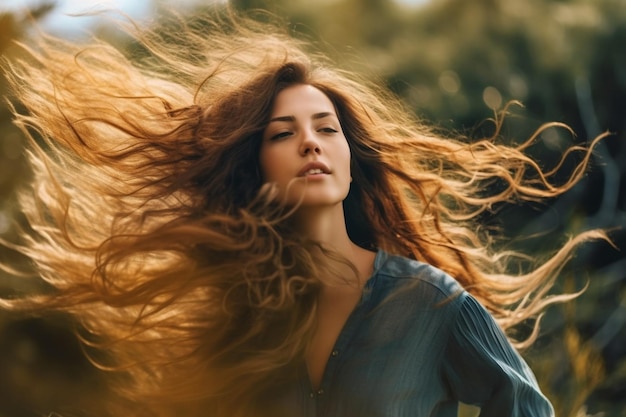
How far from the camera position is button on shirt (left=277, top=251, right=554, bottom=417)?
2.46 metres

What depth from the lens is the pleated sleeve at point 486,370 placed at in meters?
2.46

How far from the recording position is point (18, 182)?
123 inches

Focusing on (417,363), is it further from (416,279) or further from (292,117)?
(292,117)

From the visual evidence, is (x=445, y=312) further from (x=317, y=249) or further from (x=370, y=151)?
(x=370, y=151)

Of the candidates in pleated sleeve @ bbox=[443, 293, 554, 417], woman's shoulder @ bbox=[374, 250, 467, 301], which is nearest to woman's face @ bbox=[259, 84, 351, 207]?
woman's shoulder @ bbox=[374, 250, 467, 301]

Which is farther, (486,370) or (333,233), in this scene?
(333,233)

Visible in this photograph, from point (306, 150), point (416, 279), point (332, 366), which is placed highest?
point (306, 150)

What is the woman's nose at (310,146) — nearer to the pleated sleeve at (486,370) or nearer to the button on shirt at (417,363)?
the button on shirt at (417,363)

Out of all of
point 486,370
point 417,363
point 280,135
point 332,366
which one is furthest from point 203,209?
point 486,370

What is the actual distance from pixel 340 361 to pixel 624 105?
4246 millimetres

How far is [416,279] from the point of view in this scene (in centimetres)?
257

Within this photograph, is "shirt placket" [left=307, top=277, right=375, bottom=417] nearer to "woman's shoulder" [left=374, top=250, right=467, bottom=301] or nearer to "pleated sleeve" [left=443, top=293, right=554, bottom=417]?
"woman's shoulder" [left=374, top=250, right=467, bottom=301]

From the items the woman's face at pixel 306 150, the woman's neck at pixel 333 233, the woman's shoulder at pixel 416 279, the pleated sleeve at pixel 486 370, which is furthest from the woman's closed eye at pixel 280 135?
the pleated sleeve at pixel 486 370

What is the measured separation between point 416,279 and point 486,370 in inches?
10.5
